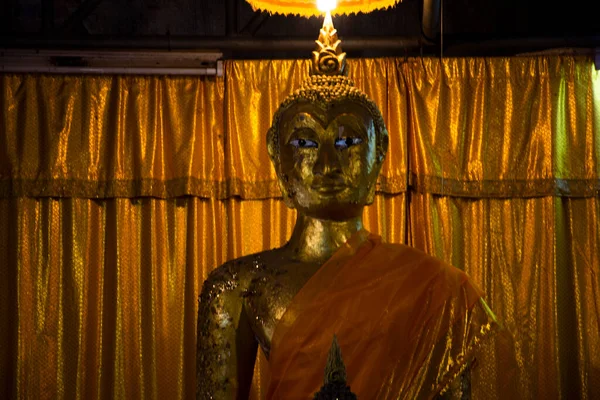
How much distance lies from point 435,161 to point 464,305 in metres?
2.04

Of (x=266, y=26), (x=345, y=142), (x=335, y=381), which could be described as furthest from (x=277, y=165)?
(x=266, y=26)

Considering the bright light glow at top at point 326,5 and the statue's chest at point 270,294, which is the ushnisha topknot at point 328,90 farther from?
the statue's chest at point 270,294

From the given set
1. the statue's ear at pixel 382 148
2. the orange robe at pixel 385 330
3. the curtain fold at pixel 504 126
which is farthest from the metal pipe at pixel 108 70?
the orange robe at pixel 385 330

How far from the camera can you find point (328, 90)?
8.98 ft

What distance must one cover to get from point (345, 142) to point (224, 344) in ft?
2.47

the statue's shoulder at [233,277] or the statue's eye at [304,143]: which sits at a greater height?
the statue's eye at [304,143]

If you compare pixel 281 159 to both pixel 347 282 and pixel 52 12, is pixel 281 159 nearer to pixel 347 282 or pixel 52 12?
pixel 347 282

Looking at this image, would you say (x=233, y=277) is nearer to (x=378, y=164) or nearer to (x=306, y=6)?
(x=378, y=164)

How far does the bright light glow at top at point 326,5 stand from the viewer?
290 centimetres

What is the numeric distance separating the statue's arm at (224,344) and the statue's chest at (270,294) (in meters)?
0.04

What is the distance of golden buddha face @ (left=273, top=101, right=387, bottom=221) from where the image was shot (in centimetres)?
262

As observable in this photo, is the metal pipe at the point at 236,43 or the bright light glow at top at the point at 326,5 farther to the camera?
the metal pipe at the point at 236,43

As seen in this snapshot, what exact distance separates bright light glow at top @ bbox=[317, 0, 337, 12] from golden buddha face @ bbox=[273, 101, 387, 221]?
0.42 meters

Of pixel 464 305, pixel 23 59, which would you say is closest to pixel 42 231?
pixel 23 59
